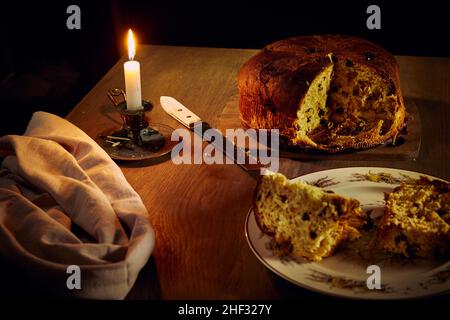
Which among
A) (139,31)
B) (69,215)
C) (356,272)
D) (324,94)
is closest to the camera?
(356,272)

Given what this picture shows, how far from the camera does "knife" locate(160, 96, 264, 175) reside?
1.88 m

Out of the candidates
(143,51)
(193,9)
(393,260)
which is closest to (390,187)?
(393,260)

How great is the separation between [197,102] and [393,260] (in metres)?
1.14

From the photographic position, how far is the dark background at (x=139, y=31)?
12.9 feet

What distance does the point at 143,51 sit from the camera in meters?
2.89

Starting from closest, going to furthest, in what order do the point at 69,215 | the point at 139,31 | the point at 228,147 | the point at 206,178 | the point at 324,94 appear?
the point at 69,215 < the point at 206,178 < the point at 228,147 < the point at 324,94 < the point at 139,31

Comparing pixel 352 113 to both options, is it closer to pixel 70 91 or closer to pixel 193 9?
pixel 193 9

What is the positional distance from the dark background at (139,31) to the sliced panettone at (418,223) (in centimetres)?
264

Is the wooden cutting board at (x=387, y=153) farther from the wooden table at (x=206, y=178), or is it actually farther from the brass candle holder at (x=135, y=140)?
the brass candle holder at (x=135, y=140)

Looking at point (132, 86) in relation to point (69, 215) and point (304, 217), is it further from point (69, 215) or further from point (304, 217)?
point (304, 217)

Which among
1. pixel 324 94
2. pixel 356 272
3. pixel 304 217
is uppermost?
pixel 324 94

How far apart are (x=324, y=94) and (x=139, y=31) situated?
2515mm

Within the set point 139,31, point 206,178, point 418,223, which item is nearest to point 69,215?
point 206,178

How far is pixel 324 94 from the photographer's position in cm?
208
